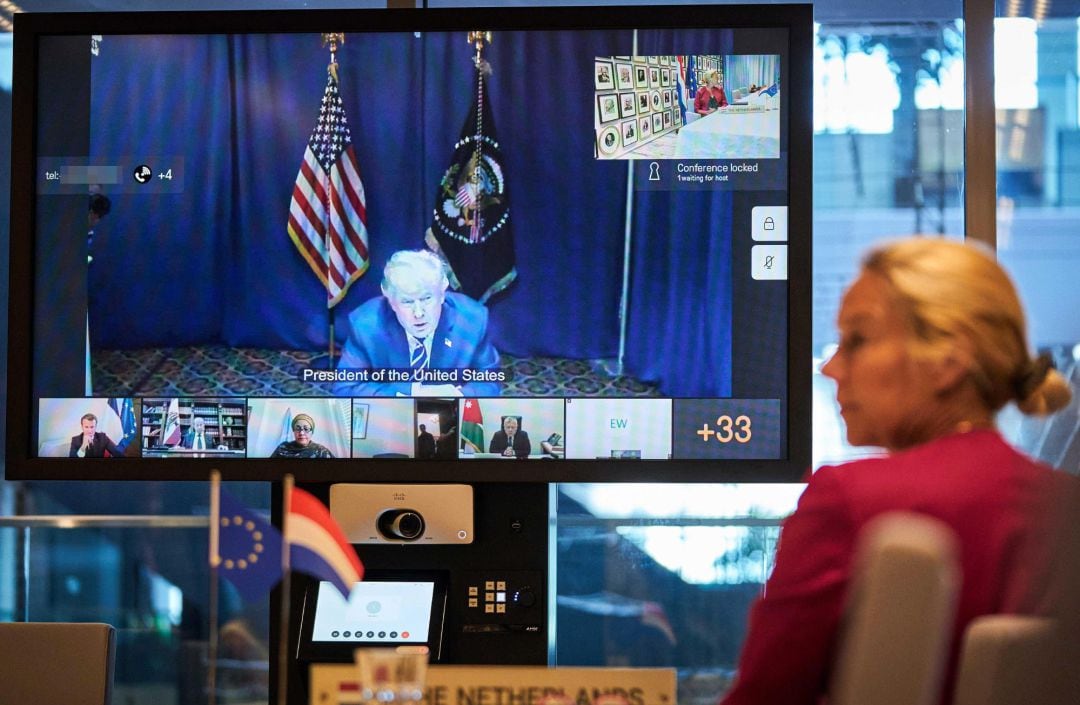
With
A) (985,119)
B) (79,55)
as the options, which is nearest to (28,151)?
(79,55)

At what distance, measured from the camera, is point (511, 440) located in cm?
327

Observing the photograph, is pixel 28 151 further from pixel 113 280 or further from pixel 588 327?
pixel 588 327

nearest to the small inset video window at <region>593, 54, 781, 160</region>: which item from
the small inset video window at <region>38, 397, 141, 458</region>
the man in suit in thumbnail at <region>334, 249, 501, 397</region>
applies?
the man in suit in thumbnail at <region>334, 249, 501, 397</region>

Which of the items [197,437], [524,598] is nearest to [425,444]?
[524,598]

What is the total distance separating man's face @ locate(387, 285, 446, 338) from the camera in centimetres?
330

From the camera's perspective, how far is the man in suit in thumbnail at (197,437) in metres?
3.31

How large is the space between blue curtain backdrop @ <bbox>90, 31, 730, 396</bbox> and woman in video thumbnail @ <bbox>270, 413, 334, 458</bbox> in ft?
0.66

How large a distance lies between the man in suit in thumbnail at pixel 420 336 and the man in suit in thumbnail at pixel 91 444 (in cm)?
63

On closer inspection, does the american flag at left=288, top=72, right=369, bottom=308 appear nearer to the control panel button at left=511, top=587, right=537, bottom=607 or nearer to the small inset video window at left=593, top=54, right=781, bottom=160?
the small inset video window at left=593, top=54, right=781, bottom=160

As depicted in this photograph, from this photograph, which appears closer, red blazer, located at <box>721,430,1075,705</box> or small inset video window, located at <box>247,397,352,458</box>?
red blazer, located at <box>721,430,1075,705</box>

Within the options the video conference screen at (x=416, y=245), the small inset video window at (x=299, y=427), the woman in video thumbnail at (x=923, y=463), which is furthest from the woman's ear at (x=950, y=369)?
the small inset video window at (x=299, y=427)

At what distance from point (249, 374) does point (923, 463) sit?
2369mm

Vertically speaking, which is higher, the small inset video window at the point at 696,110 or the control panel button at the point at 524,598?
the small inset video window at the point at 696,110

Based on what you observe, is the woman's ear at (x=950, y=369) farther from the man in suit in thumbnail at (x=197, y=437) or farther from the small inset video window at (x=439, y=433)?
the man in suit in thumbnail at (x=197, y=437)
